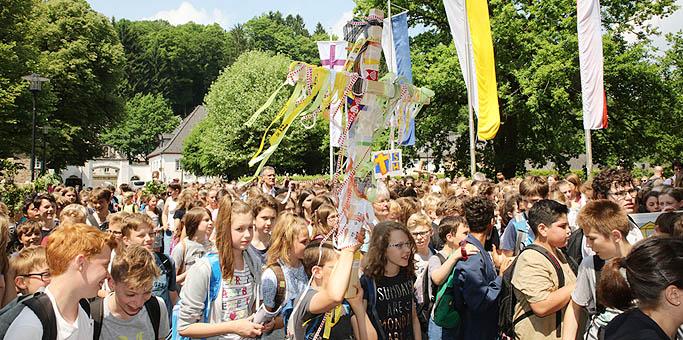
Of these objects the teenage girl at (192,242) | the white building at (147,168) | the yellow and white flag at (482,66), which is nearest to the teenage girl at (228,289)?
the teenage girl at (192,242)

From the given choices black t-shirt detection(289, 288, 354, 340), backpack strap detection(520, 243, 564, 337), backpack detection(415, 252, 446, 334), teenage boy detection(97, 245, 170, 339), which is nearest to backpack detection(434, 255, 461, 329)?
backpack detection(415, 252, 446, 334)

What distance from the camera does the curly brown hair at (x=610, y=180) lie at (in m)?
7.27

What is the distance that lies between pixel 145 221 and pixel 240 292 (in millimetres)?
2014

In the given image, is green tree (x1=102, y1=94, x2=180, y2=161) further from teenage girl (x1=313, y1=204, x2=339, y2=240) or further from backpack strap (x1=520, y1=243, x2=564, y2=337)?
backpack strap (x1=520, y1=243, x2=564, y2=337)

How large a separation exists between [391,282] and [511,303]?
88 cm

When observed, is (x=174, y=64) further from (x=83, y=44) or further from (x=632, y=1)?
(x=632, y=1)

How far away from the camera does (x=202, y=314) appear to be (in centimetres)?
430

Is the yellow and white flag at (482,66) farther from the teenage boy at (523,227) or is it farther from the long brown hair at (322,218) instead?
the long brown hair at (322,218)

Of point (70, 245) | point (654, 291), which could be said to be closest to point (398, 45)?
point (70, 245)

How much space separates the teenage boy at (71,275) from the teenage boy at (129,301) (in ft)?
2.30

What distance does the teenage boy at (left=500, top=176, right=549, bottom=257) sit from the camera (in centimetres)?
662

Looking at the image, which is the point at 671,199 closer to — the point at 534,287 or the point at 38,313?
the point at 534,287

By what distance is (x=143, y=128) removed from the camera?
94312mm

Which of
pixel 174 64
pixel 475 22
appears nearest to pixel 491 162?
pixel 475 22
